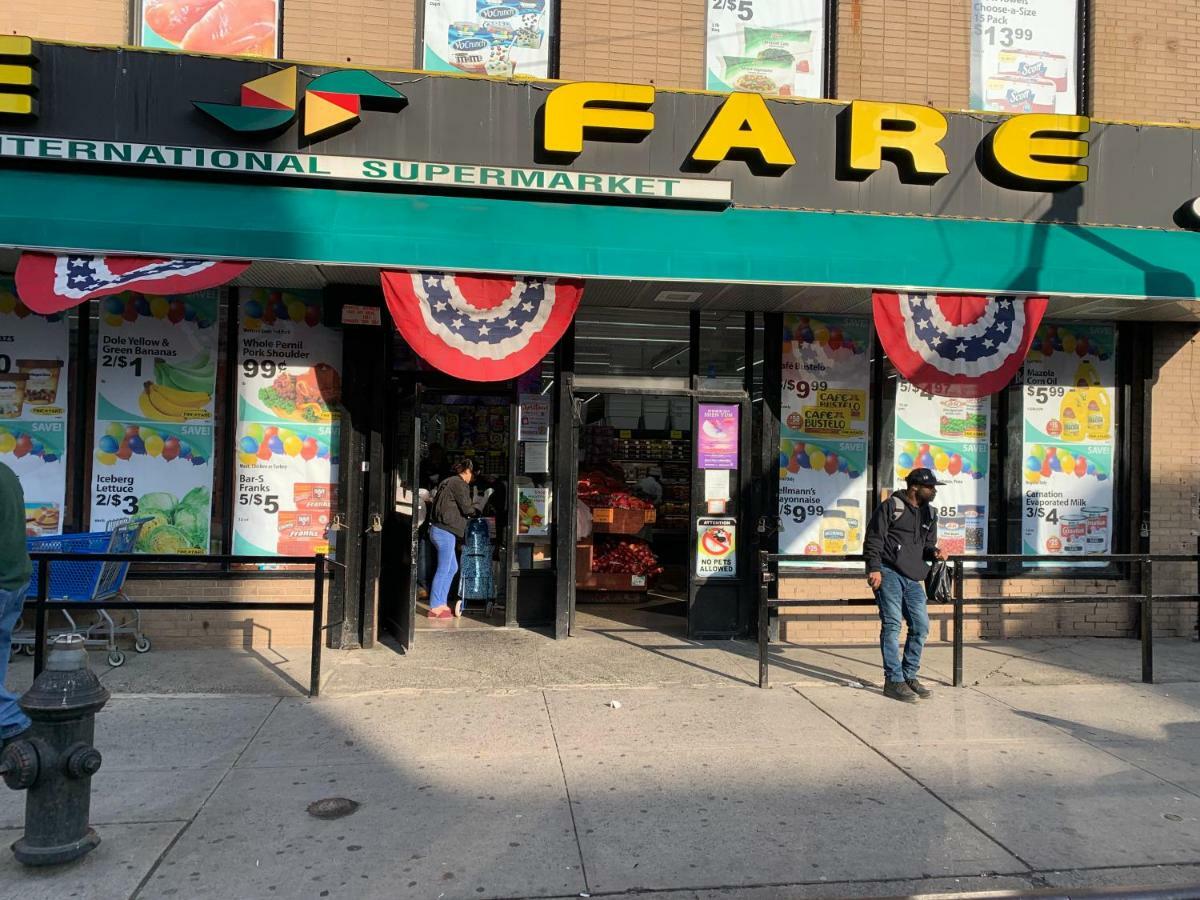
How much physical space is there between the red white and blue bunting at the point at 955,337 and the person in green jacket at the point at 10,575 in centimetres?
600

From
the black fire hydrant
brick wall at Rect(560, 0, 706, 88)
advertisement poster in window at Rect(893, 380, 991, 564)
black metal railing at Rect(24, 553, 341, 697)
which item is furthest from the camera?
advertisement poster in window at Rect(893, 380, 991, 564)

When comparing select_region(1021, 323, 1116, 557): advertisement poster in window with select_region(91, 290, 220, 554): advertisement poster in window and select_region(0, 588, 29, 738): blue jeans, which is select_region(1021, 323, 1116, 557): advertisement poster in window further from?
select_region(0, 588, 29, 738): blue jeans

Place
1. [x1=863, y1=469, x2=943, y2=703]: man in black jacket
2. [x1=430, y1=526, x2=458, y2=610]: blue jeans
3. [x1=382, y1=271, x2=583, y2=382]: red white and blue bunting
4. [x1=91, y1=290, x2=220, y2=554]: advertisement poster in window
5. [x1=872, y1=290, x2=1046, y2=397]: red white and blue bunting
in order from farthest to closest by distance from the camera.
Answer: [x1=430, y1=526, x2=458, y2=610]: blue jeans < [x1=91, y1=290, x2=220, y2=554]: advertisement poster in window < [x1=872, y1=290, x2=1046, y2=397]: red white and blue bunting < [x1=382, y1=271, x2=583, y2=382]: red white and blue bunting < [x1=863, y1=469, x2=943, y2=703]: man in black jacket

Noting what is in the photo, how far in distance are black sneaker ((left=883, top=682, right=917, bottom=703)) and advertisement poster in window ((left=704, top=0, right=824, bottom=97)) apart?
531 cm

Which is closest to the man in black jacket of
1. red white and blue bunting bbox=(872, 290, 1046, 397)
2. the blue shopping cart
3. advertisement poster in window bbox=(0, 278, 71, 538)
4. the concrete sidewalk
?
the concrete sidewalk

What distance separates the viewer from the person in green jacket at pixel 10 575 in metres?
4.23

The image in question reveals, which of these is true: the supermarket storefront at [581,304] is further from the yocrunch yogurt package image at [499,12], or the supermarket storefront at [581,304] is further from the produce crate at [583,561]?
the produce crate at [583,561]

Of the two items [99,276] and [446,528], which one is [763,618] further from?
[99,276]

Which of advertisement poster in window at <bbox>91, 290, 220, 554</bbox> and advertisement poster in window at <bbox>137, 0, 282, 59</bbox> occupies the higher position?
advertisement poster in window at <bbox>137, 0, 282, 59</bbox>

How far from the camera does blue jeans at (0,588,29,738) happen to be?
4211 millimetres

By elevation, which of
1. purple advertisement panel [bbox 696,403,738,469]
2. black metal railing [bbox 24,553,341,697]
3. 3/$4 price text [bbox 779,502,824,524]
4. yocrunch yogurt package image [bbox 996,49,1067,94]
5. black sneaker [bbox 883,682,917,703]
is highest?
yocrunch yogurt package image [bbox 996,49,1067,94]

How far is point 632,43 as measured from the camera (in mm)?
7730

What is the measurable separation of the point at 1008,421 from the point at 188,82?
793 centimetres

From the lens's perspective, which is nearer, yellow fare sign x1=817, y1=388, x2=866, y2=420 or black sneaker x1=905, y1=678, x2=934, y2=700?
black sneaker x1=905, y1=678, x2=934, y2=700
